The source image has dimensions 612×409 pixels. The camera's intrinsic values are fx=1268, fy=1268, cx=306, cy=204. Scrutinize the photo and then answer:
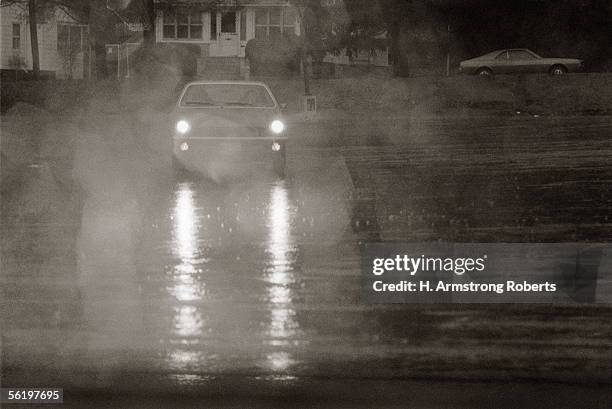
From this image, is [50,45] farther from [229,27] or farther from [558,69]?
[558,69]

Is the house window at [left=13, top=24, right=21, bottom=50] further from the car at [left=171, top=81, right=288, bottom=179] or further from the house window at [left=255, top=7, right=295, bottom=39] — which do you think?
the car at [left=171, top=81, right=288, bottom=179]

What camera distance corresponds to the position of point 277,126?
16656 mm

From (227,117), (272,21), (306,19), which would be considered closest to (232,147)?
(227,117)

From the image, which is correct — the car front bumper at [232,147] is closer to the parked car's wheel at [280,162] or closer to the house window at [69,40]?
the parked car's wheel at [280,162]

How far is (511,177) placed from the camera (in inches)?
659

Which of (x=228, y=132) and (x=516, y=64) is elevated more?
(x=228, y=132)

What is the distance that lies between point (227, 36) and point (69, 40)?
21.2 feet

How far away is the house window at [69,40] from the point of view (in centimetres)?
5141

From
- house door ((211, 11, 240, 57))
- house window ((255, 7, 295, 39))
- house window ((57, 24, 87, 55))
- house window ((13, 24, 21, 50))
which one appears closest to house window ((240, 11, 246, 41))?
house door ((211, 11, 240, 57))

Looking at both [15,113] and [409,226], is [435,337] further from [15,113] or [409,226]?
[15,113]

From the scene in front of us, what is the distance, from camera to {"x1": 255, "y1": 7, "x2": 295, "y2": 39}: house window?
52.9 metres

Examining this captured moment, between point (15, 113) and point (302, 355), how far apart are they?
28.4m

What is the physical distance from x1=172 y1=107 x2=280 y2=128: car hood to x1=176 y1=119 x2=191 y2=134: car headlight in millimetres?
55

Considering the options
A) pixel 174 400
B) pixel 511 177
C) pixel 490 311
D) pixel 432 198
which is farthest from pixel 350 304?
pixel 511 177
